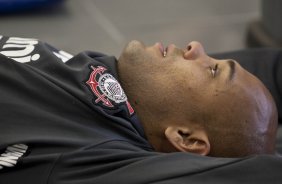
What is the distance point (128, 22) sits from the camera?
8.94ft

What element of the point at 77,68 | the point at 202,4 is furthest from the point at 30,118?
the point at 202,4

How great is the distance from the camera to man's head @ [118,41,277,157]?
1.17m

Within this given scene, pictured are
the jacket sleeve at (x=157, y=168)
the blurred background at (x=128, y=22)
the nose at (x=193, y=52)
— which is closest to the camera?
the jacket sleeve at (x=157, y=168)

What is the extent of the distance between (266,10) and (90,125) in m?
1.65

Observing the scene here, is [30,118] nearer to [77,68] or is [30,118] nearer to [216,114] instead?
[77,68]

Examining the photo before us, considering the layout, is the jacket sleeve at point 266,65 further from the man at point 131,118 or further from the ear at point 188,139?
the ear at point 188,139

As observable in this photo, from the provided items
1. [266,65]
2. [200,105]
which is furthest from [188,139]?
[266,65]

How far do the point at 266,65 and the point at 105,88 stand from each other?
72cm

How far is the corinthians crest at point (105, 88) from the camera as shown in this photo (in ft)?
3.70

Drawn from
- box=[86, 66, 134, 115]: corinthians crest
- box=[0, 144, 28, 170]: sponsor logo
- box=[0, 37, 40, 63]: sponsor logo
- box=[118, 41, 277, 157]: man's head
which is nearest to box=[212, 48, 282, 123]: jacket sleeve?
box=[118, 41, 277, 157]: man's head

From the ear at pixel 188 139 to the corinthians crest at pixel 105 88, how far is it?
12 cm

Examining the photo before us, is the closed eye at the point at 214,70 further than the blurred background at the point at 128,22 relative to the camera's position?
No

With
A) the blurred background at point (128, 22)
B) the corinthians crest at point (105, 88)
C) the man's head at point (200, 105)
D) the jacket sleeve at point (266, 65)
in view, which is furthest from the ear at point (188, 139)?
the blurred background at point (128, 22)

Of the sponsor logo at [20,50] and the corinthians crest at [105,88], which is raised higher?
the sponsor logo at [20,50]
